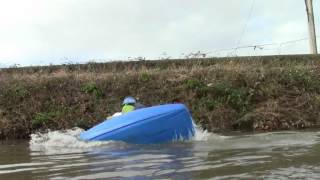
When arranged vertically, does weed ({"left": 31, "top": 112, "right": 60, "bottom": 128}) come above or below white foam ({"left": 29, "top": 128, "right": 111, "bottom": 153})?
above

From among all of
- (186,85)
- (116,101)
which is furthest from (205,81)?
(116,101)

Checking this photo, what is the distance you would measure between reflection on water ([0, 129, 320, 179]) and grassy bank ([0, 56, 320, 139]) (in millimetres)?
3481

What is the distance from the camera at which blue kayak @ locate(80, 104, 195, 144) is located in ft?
41.8

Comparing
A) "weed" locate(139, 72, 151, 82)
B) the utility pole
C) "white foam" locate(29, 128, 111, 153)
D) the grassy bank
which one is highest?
the utility pole

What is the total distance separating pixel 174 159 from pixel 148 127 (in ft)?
10.7

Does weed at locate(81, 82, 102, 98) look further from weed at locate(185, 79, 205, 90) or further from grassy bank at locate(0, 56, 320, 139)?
weed at locate(185, 79, 205, 90)

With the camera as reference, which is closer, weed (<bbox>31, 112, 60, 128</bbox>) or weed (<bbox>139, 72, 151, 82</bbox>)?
weed (<bbox>31, 112, 60, 128</bbox>)

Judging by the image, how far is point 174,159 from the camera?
9.55 metres

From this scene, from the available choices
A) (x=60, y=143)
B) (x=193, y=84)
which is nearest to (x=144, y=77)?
(x=193, y=84)

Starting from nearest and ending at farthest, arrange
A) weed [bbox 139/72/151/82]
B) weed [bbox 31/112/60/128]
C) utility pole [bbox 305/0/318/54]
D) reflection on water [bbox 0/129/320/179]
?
1. reflection on water [bbox 0/129/320/179]
2. weed [bbox 31/112/60/128]
3. weed [bbox 139/72/151/82]
4. utility pole [bbox 305/0/318/54]

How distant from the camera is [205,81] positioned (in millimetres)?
18922

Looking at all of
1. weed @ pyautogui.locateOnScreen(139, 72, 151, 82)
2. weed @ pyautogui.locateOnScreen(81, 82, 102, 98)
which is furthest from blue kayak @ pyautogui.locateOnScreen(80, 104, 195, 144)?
weed @ pyautogui.locateOnScreen(139, 72, 151, 82)

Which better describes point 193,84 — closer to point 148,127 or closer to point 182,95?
point 182,95

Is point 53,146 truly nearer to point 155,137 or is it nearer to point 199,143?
point 155,137
